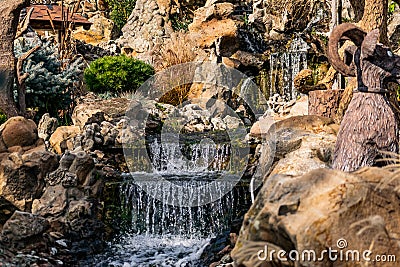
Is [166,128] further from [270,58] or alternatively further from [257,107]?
[270,58]

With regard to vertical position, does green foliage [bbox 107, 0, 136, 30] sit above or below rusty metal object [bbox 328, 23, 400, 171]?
above

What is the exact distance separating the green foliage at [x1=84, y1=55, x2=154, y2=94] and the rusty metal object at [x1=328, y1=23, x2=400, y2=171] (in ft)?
27.1

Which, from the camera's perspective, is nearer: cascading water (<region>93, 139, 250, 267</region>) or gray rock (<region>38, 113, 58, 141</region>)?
cascading water (<region>93, 139, 250, 267</region>)

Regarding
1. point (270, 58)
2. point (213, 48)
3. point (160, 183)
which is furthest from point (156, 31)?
point (160, 183)

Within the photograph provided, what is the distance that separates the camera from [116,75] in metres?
11.3

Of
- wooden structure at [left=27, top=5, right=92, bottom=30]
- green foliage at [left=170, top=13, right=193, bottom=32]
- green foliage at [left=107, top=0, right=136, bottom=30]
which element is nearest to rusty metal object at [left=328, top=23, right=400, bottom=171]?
green foliage at [left=170, top=13, right=193, bottom=32]

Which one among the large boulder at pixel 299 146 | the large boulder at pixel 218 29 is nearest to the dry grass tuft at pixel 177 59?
the large boulder at pixel 218 29

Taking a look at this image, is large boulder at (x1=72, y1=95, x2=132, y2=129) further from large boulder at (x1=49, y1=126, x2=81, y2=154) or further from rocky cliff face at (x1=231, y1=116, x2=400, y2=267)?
rocky cliff face at (x1=231, y1=116, x2=400, y2=267)

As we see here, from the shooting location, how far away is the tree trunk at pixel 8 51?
7.57 m

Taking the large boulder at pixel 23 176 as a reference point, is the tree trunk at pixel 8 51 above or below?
above

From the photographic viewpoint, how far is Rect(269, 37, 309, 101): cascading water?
11.4 m

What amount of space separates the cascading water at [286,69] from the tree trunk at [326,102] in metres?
4.37

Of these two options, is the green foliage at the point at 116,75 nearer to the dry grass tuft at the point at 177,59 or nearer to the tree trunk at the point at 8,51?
the dry grass tuft at the point at 177,59

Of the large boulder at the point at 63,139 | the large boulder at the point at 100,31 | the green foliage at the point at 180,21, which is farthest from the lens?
the large boulder at the point at 100,31
